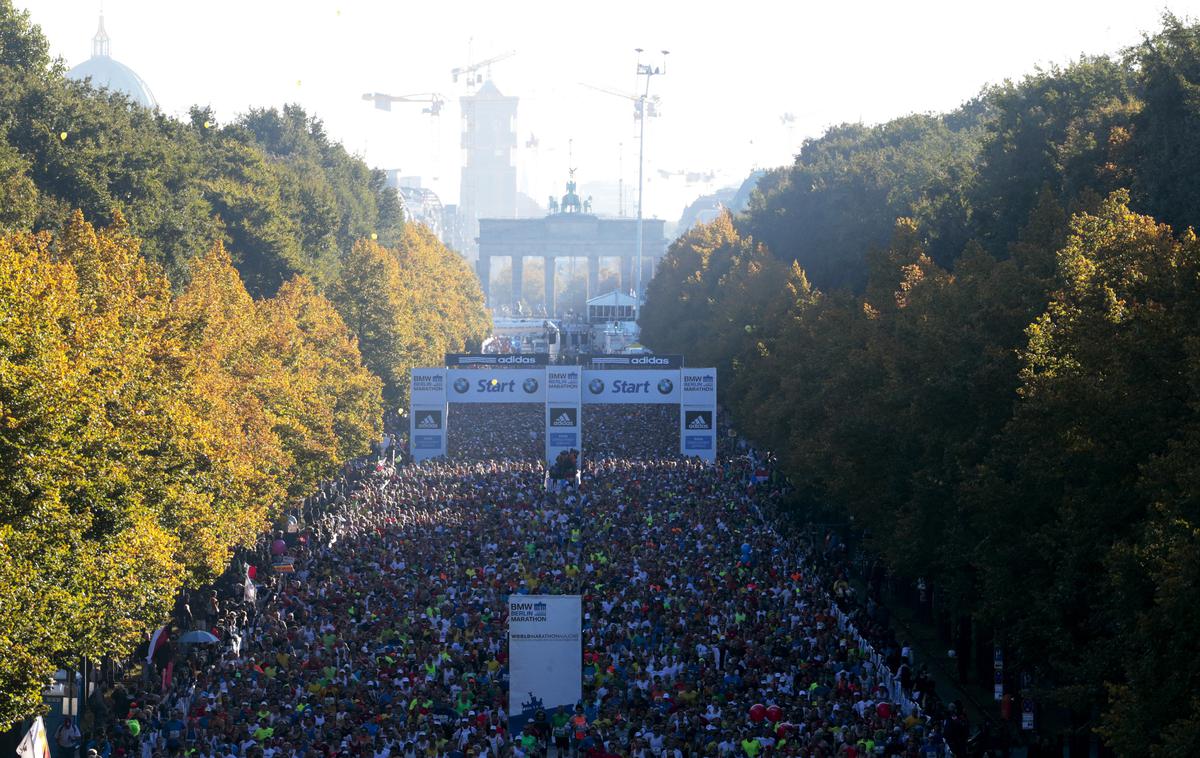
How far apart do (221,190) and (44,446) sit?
6290 cm

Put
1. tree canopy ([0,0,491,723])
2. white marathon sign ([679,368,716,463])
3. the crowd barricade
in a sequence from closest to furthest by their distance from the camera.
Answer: tree canopy ([0,0,491,723]) < the crowd barricade < white marathon sign ([679,368,716,463])

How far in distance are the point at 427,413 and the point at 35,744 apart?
146 feet

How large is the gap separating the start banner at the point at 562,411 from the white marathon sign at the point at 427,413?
199 inches

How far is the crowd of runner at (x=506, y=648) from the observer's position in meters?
28.4

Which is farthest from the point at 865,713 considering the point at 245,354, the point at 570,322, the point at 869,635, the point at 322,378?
the point at 570,322

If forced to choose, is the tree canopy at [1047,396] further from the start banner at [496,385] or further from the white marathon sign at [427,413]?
the white marathon sign at [427,413]

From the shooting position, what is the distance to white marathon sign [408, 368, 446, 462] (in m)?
71.5

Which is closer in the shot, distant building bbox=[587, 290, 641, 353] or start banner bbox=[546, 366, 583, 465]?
start banner bbox=[546, 366, 583, 465]

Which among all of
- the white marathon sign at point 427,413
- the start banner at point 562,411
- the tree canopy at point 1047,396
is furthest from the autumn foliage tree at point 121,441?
the tree canopy at point 1047,396

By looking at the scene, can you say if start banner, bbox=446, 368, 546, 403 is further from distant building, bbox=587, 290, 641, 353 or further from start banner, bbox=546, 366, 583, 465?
distant building, bbox=587, 290, 641, 353

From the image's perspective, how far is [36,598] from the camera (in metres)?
27.2

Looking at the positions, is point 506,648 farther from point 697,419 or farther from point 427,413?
point 427,413

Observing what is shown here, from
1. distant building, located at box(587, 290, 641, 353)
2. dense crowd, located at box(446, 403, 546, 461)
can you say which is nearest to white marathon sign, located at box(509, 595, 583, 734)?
dense crowd, located at box(446, 403, 546, 461)

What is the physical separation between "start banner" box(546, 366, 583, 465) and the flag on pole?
41142 mm
